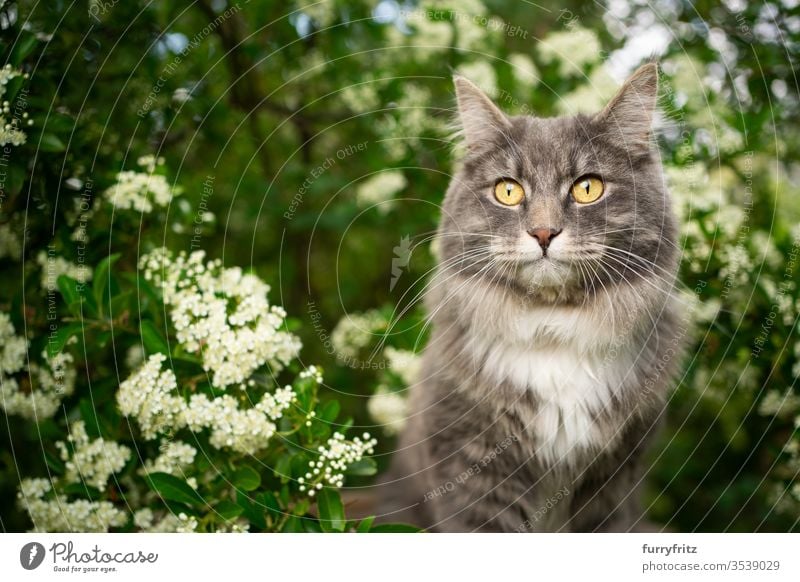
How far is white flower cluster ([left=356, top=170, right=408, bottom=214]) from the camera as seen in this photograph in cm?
312

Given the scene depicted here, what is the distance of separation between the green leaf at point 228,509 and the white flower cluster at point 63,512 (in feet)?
1.14

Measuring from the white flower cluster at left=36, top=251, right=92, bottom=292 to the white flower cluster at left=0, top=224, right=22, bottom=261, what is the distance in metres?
0.08

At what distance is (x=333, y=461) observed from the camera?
195 centimetres

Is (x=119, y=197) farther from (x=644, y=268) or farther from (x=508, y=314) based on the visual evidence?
(x=644, y=268)

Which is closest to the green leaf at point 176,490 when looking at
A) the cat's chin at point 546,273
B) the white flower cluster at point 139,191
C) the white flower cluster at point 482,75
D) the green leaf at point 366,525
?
the green leaf at point 366,525

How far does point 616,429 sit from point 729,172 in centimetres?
176

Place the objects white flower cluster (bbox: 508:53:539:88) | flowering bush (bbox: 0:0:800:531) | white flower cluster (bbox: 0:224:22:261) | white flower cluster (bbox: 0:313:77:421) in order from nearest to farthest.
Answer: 1. flowering bush (bbox: 0:0:800:531)
2. white flower cluster (bbox: 0:313:77:421)
3. white flower cluster (bbox: 0:224:22:261)
4. white flower cluster (bbox: 508:53:539:88)

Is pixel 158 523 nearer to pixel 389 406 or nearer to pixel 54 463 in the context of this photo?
pixel 54 463

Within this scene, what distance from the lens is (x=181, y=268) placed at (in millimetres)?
2197

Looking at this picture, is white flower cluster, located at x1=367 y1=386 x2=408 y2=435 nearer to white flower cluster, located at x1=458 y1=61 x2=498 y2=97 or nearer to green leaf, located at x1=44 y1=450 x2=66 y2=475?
green leaf, located at x1=44 y1=450 x2=66 y2=475

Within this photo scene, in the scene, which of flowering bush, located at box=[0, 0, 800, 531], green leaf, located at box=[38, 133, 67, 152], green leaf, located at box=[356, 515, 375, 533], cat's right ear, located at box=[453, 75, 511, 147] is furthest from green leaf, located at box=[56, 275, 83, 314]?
cat's right ear, located at box=[453, 75, 511, 147]

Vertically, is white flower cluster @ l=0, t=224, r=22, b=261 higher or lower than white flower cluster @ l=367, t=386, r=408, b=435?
higher
